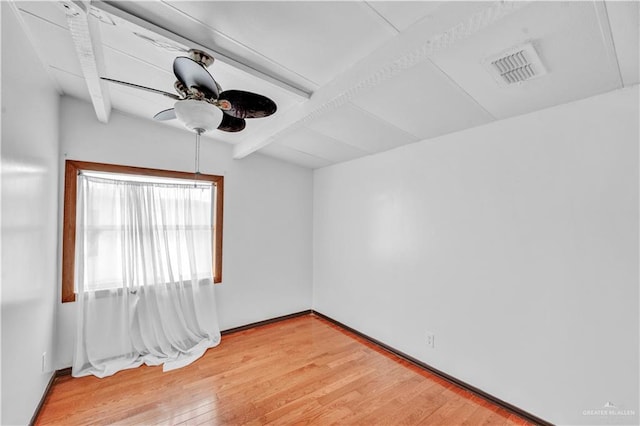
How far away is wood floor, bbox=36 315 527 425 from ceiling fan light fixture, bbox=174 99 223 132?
6.78 feet

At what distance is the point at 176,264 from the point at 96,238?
2.57 feet

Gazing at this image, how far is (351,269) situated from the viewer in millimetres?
3656

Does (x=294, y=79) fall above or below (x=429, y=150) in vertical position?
above

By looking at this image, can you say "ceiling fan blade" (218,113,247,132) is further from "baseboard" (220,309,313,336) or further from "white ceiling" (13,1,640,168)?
"baseboard" (220,309,313,336)

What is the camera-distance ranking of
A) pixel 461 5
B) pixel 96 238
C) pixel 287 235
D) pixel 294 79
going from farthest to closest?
pixel 287 235 < pixel 96 238 < pixel 294 79 < pixel 461 5

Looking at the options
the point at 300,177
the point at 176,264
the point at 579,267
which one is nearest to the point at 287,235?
the point at 300,177

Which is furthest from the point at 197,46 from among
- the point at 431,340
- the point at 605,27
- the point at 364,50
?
the point at 431,340

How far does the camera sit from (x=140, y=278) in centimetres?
289

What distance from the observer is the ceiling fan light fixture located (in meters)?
1.54

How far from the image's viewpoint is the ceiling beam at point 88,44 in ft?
4.30

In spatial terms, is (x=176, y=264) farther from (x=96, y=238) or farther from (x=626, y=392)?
(x=626, y=392)

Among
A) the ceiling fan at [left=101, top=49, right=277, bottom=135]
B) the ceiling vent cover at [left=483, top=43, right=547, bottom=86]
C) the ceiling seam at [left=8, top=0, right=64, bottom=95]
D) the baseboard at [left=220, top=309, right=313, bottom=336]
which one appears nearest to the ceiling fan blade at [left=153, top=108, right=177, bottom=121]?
the ceiling fan at [left=101, top=49, right=277, bottom=135]

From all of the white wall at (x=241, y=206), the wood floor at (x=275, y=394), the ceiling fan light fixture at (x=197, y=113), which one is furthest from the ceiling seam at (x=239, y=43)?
the wood floor at (x=275, y=394)

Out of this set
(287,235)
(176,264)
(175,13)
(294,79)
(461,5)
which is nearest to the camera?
(461,5)
